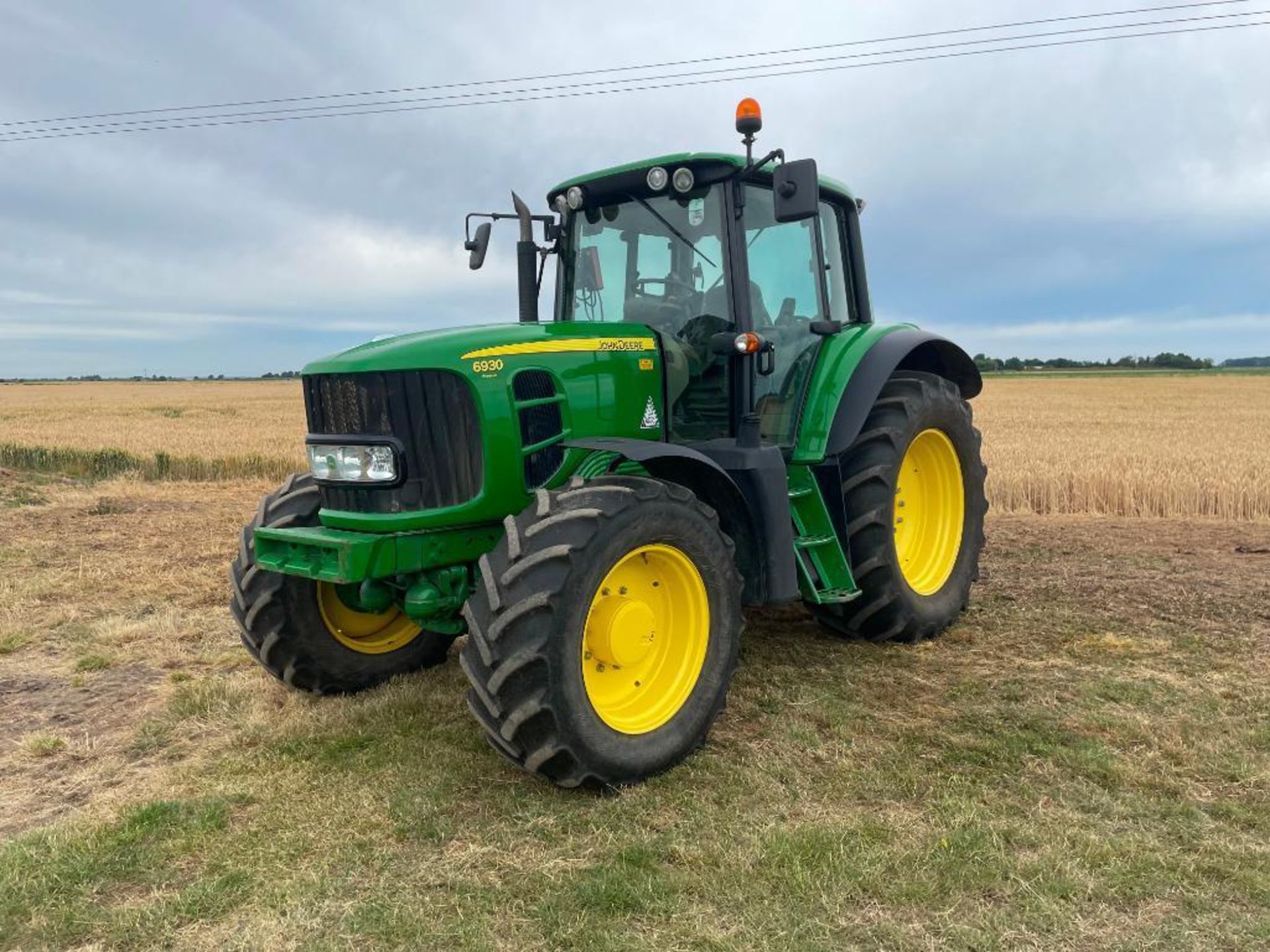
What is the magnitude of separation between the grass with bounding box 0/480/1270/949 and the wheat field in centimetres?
470

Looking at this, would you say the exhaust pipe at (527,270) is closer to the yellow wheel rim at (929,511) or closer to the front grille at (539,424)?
the front grille at (539,424)

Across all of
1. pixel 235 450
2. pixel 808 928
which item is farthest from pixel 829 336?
pixel 235 450

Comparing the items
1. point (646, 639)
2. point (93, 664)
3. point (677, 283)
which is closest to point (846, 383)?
point (677, 283)

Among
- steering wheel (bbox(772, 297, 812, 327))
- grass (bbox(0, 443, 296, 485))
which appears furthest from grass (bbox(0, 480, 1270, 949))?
grass (bbox(0, 443, 296, 485))

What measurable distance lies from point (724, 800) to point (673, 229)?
2.64 meters

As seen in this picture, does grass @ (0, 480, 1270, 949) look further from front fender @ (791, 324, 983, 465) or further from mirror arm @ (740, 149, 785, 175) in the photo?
mirror arm @ (740, 149, 785, 175)

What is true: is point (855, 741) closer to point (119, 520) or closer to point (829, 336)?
point (829, 336)

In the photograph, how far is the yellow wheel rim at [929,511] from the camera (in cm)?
547

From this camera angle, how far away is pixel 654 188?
425cm

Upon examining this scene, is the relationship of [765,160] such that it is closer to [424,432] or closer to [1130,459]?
[424,432]

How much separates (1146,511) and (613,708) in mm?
7975

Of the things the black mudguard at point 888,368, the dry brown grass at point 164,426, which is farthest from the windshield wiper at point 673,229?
the dry brown grass at point 164,426

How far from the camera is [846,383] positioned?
15.9ft

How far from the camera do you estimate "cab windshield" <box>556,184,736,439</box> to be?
4.45 m
